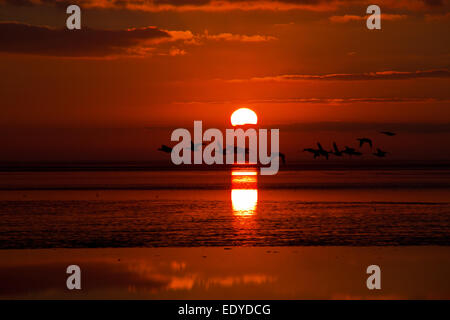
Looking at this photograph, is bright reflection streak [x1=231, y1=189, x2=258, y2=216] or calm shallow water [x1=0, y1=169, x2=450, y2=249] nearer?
calm shallow water [x1=0, y1=169, x2=450, y2=249]

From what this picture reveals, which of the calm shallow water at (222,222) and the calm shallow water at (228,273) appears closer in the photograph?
the calm shallow water at (228,273)

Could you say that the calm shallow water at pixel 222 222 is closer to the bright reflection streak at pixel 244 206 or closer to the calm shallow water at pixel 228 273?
the bright reflection streak at pixel 244 206

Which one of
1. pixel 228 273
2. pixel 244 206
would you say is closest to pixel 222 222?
pixel 244 206

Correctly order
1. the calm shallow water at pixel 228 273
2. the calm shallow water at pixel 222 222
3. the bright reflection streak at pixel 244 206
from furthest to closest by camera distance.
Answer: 1. the bright reflection streak at pixel 244 206
2. the calm shallow water at pixel 222 222
3. the calm shallow water at pixel 228 273

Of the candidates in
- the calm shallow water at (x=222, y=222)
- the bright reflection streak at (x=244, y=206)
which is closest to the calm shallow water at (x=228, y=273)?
the calm shallow water at (x=222, y=222)

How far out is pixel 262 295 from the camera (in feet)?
49.5

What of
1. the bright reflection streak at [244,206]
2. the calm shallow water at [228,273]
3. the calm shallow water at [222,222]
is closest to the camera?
the calm shallow water at [228,273]

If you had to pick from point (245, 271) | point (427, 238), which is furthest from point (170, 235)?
point (427, 238)

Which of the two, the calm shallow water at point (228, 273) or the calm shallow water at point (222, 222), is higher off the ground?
the calm shallow water at point (222, 222)

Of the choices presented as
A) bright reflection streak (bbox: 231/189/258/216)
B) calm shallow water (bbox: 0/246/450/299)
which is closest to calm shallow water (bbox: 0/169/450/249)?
bright reflection streak (bbox: 231/189/258/216)

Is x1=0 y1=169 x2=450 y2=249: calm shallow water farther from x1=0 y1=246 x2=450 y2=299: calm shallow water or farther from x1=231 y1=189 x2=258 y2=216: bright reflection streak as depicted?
x1=0 y1=246 x2=450 y2=299: calm shallow water

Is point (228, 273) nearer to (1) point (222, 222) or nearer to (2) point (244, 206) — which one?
(1) point (222, 222)
